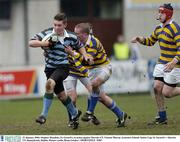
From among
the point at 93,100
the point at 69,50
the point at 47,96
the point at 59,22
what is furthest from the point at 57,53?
the point at 93,100

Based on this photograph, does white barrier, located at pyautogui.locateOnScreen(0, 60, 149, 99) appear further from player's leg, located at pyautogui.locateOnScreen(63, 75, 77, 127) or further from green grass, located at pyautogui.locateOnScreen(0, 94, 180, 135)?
player's leg, located at pyautogui.locateOnScreen(63, 75, 77, 127)

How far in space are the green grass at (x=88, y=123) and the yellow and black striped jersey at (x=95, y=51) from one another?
1166mm

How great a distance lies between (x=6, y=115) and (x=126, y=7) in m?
12.3

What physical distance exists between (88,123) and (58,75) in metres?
1.78

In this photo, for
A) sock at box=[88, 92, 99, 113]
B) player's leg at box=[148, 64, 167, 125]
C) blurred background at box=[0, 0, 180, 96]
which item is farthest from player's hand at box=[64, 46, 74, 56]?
blurred background at box=[0, 0, 180, 96]

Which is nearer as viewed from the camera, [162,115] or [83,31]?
[83,31]

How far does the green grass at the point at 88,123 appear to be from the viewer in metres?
12.5

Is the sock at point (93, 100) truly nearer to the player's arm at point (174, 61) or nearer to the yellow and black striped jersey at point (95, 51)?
the yellow and black striped jersey at point (95, 51)

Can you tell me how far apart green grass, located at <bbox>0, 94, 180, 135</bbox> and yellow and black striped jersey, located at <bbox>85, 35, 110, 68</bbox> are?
1166mm

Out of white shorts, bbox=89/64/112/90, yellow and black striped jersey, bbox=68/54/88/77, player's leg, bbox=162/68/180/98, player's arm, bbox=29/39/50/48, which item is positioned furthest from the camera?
yellow and black striped jersey, bbox=68/54/88/77

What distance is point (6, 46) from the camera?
28.5m

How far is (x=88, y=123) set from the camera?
14062mm

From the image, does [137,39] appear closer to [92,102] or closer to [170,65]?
[170,65]

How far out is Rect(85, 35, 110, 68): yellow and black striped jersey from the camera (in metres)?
13.3
